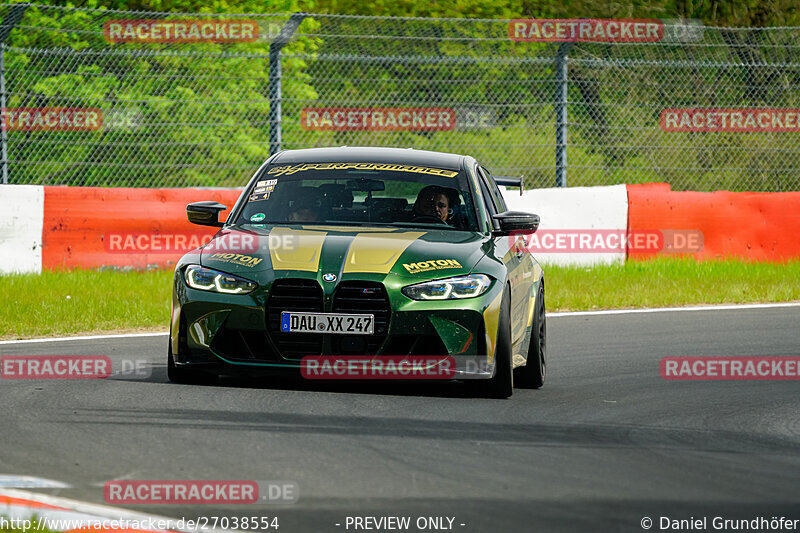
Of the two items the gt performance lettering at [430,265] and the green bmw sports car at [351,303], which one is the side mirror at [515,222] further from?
the gt performance lettering at [430,265]

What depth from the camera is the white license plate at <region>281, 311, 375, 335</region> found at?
7.58 metres

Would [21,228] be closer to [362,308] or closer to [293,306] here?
[293,306]

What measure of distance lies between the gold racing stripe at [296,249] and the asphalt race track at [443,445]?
76 cm

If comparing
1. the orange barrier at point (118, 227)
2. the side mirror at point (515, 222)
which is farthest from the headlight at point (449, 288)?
the orange barrier at point (118, 227)

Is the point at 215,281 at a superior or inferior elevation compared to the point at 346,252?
inferior

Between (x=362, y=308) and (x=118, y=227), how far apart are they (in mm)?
8094

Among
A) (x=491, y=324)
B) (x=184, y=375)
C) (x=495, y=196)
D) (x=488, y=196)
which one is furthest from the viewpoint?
(x=495, y=196)

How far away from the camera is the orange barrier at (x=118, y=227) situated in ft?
48.7

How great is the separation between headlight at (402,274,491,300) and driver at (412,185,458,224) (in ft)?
3.84

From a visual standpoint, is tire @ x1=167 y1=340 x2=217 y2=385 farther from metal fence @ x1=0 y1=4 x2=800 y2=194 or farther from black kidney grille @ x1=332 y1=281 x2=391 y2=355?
metal fence @ x1=0 y1=4 x2=800 y2=194

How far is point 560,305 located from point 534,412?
6.35m

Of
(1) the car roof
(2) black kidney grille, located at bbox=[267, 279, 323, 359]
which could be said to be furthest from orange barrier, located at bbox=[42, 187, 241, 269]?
(2) black kidney grille, located at bbox=[267, 279, 323, 359]

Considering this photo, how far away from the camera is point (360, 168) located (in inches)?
359

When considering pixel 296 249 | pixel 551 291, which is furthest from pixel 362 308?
pixel 551 291
